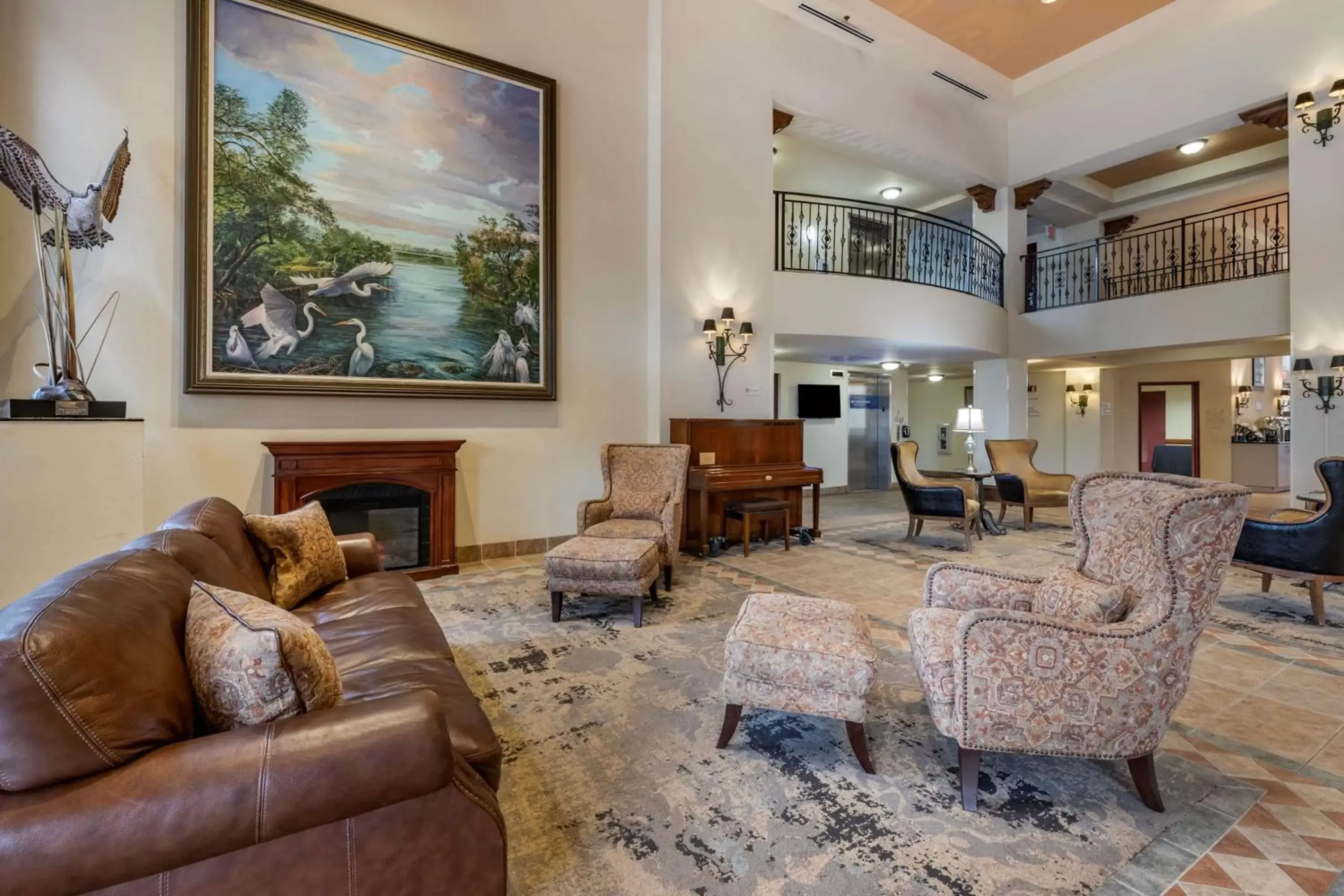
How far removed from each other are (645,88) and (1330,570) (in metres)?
6.34

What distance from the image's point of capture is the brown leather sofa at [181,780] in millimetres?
914

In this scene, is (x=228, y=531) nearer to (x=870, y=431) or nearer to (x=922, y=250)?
(x=922, y=250)

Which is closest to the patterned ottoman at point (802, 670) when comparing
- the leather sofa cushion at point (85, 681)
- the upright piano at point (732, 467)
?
the leather sofa cushion at point (85, 681)

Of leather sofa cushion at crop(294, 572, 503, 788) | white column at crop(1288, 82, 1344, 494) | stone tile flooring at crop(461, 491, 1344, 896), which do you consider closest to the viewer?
leather sofa cushion at crop(294, 572, 503, 788)

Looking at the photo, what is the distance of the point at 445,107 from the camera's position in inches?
184

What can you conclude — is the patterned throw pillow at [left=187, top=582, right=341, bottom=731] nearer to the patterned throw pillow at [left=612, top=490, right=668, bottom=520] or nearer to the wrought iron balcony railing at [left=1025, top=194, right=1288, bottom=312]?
the patterned throw pillow at [left=612, top=490, right=668, bottom=520]

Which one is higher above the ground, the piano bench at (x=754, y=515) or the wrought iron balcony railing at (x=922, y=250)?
the wrought iron balcony railing at (x=922, y=250)

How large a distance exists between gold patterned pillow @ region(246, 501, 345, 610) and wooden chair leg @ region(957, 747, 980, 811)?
8.53 ft

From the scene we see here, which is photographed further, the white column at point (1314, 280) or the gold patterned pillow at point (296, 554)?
the white column at point (1314, 280)

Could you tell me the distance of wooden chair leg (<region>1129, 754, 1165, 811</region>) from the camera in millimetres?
1805

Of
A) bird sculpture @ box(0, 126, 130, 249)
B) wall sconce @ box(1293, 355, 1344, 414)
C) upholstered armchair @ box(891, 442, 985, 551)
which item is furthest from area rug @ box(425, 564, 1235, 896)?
wall sconce @ box(1293, 355, 1344, 414)

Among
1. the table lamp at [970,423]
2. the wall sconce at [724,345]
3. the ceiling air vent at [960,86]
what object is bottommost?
the table lamp at [970,423]

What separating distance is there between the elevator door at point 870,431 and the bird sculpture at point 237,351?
28.1 feet

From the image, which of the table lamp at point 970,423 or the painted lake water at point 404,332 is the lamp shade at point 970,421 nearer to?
the table lamp at point 970,423
